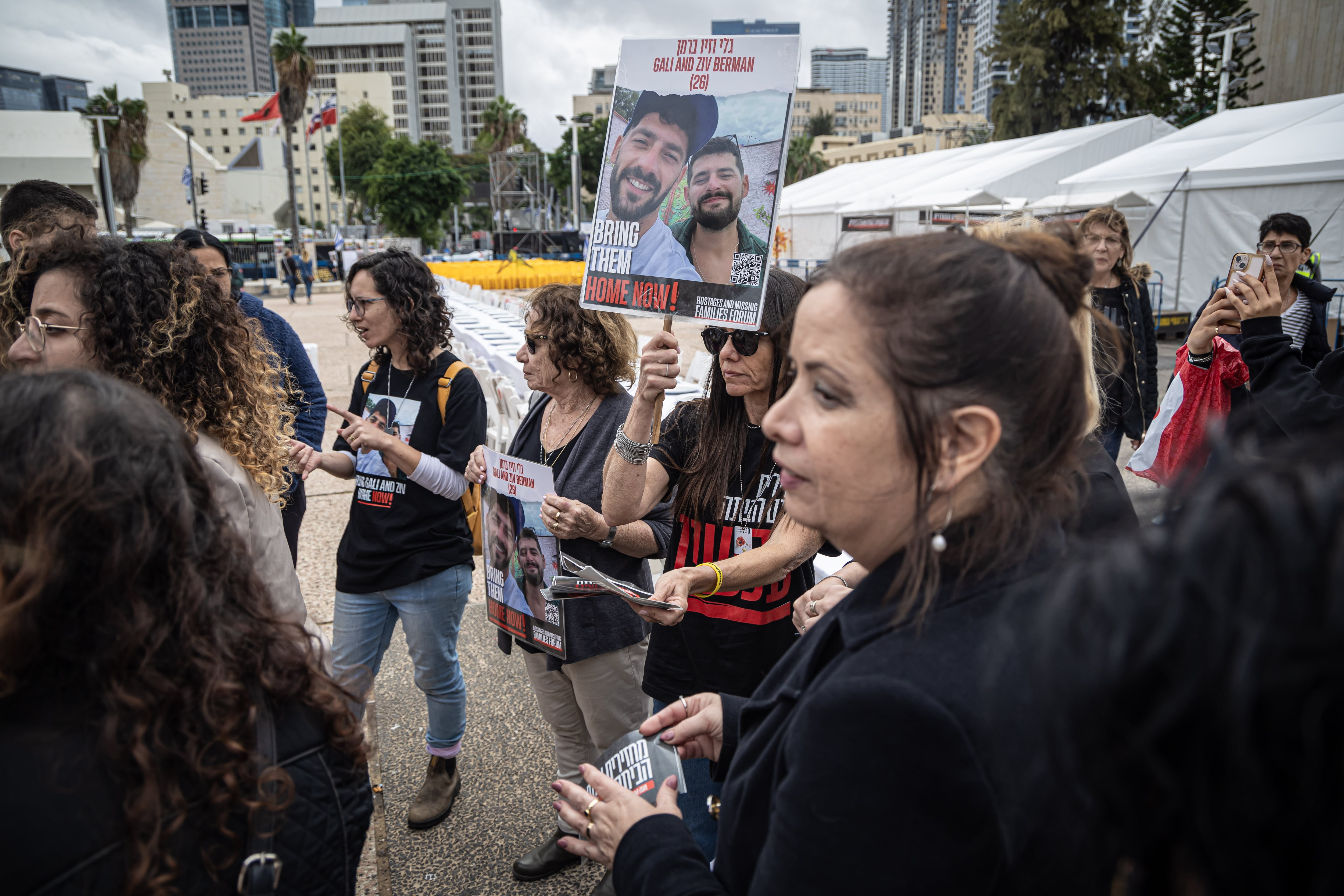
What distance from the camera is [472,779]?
350 cm

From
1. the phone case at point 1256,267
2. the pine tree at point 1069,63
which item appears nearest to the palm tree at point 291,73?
the pine tree at point 1069,63

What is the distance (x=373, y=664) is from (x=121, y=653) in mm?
2505

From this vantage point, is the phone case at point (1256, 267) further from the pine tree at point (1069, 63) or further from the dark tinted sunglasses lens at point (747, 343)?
the pine tree at point (1069, 63)

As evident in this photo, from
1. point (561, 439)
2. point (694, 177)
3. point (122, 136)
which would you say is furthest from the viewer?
point (122, 136)

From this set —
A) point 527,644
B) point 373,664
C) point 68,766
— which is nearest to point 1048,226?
point 68,766

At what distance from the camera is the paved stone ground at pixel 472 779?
9.60 feet

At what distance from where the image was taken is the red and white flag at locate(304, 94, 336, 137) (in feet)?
126

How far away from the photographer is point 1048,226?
141cm

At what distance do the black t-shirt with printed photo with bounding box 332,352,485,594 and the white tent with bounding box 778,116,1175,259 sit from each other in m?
15.1

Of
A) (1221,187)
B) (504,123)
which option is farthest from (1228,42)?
(504,123)

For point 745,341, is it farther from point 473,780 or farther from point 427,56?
point 427,56

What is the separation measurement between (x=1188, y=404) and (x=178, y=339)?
428 cm

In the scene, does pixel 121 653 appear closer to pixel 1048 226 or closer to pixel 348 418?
pixel 1048 226

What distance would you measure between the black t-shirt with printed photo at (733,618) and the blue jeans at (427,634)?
3.53ft
